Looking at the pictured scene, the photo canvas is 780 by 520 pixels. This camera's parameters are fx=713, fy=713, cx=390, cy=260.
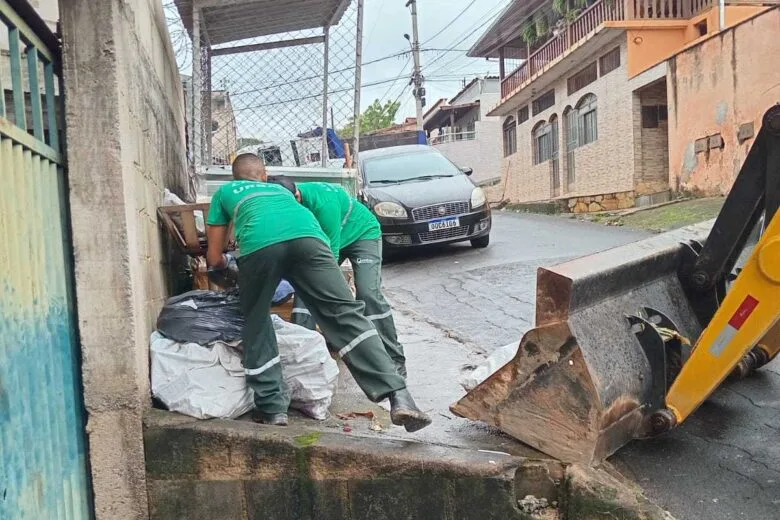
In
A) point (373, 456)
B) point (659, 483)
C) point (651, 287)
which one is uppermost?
point (651, 287)

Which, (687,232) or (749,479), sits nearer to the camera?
(749,479)

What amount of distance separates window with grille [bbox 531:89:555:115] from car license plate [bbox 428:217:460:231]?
1519 cm

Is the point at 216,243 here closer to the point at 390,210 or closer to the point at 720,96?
the point at 390,210

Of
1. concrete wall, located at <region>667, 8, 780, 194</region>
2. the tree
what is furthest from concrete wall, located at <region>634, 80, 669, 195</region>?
the tree

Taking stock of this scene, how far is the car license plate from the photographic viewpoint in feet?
31.8

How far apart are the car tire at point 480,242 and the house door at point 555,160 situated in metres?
13.5

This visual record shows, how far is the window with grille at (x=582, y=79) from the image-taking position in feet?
66.4

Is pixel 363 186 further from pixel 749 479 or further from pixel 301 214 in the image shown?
pixel 749 479

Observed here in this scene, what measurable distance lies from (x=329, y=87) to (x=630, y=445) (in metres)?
5.74

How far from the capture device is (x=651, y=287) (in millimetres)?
3539

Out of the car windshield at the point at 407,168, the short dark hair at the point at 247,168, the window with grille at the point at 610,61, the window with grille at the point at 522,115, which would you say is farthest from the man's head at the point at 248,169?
the window with grille at the point at 522,115

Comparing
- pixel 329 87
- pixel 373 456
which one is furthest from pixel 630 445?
pixel 329 87

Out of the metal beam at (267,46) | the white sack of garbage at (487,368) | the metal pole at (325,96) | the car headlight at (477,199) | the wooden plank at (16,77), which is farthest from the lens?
the car headlight at (477,199)

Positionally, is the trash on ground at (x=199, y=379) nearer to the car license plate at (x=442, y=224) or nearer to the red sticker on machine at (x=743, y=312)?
the red sticker on machine at (x=743, y=312)
